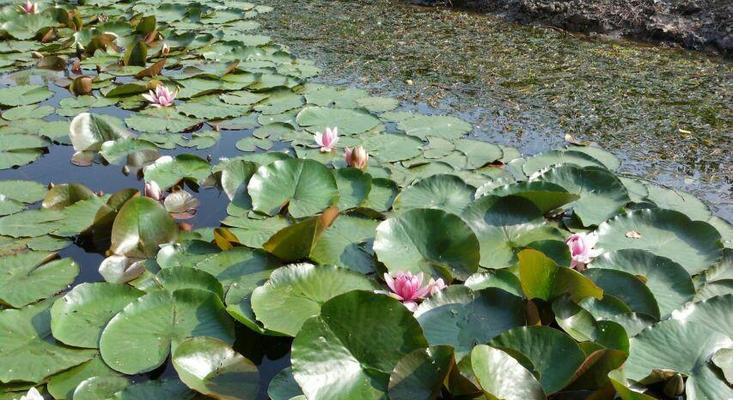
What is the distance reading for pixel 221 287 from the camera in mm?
2145

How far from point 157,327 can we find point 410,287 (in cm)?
84

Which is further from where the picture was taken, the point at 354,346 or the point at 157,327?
the point at 157,327

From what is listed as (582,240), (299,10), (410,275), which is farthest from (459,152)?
(299,10)

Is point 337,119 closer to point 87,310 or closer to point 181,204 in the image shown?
point 181,204

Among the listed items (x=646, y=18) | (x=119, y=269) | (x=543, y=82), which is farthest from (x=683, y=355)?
(x=646, y=18)

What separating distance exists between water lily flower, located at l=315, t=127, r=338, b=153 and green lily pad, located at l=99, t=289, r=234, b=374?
1.47 meters

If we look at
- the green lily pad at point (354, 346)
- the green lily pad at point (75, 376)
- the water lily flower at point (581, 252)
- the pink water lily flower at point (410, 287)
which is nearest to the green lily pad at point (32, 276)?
the green lily pad at point (75, 376)

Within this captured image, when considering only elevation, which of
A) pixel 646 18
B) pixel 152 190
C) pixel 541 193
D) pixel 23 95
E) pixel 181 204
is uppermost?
pixel 646 18

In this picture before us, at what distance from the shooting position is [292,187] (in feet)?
9.12

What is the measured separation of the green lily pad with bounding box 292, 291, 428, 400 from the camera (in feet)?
5.44

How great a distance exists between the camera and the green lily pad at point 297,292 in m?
1.98

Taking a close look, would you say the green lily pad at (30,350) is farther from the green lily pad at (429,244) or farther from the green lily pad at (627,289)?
the green lily pad at (627,289)

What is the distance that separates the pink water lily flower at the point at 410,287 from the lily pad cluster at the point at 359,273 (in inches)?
0.5

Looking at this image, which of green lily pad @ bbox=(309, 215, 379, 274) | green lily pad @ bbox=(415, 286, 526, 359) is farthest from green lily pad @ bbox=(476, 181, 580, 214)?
green lily pad @ bbox=(415, 286, 526, 359)
